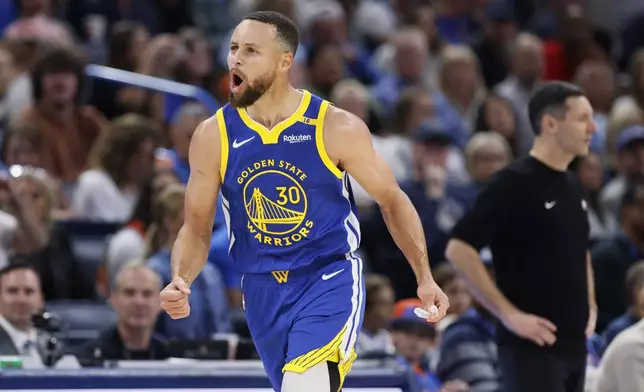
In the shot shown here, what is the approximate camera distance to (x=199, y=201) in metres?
5.29

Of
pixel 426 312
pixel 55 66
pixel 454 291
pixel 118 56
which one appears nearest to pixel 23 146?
pixel 55 66

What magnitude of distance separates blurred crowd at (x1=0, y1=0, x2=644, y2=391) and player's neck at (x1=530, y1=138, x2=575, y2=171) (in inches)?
32.7

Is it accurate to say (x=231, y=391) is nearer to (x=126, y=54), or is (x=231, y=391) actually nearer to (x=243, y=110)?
(x=243, y=110)

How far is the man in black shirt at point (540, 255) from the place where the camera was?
6465 mm

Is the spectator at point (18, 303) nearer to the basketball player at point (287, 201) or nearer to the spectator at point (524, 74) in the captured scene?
the basketball player at point (287, 201)

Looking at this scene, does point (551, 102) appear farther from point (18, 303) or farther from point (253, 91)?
point (18, 303)

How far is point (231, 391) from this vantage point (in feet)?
21.4

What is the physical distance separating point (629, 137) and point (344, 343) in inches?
251

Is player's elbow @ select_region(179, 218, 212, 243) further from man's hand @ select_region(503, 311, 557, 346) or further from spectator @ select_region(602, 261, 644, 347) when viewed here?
spectator @ select_region(602, 261, 644, 347)

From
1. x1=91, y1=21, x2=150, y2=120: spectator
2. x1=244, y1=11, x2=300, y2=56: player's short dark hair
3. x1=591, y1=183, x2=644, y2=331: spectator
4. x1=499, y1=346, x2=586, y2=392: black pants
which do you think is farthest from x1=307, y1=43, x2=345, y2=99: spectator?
x1=244, y1=11, x2=300, y2=56: player's short dark hair

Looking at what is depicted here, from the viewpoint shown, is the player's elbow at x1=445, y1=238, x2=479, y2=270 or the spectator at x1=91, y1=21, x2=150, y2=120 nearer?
the player's elbow at x1=445, y1=238, x2=479, y2=270

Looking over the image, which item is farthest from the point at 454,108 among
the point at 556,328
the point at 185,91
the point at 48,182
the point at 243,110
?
the point at 243,110

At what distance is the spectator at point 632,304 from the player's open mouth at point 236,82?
140 inches

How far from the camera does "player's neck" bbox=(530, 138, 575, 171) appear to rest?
21.7 ft
